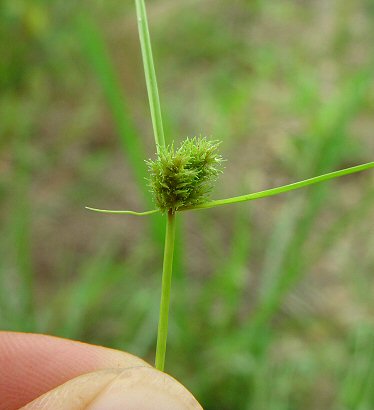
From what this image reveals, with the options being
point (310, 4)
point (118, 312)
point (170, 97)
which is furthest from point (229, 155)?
point (310, 4)

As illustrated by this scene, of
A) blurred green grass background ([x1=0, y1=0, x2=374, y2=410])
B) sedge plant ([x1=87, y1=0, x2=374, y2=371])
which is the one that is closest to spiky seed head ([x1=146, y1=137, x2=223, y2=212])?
sedge plant ([x1=87, y1=0, x2=374, y2=371])

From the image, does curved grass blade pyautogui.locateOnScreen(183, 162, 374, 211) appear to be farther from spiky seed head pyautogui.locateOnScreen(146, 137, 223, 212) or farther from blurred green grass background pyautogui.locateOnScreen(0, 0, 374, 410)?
blurred green grass background pyautogui.locateOnScreen(0, 0, 374, 410)

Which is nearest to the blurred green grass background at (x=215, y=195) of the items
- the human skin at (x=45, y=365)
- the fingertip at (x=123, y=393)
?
the human skin at (x=45, y=365)

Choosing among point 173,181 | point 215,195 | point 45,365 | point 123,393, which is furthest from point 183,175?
point 215,195

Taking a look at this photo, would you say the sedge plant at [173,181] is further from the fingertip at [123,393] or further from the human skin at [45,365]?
the human skin at [45,365]

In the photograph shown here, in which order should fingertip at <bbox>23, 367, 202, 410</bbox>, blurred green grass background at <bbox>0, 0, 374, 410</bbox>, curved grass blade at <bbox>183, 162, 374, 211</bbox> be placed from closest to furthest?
curved grass blade at <bbox>183, 162, 374, 211</bbox> < fingertip at <bbox>23, 367, 202, 410</bbox> < blurred green grass background at <bbox>0, 0, 374, 410</bbox>

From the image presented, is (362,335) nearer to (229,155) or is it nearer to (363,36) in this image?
(229,155)

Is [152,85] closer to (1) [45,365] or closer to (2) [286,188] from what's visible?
(2) [286,188]
